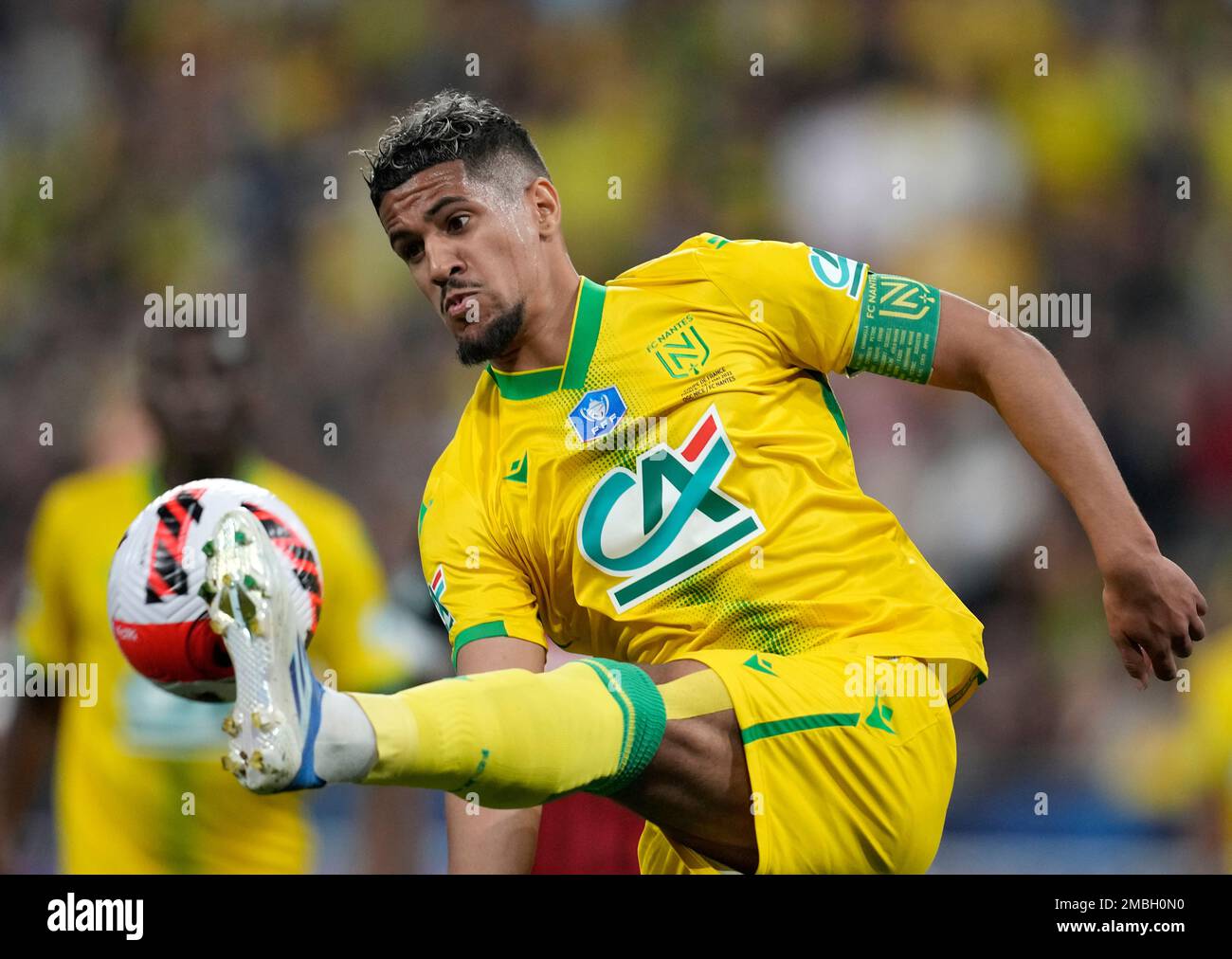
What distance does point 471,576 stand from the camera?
329cm

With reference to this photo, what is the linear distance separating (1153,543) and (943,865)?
274 cm

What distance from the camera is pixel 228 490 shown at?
2.87 meters

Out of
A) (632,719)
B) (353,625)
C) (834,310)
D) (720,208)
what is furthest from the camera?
(720,208)

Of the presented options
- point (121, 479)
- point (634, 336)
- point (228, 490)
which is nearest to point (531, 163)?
point (634, 336)

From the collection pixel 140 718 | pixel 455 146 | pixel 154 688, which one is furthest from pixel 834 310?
pixel 140 718

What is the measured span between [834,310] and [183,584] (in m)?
1.38

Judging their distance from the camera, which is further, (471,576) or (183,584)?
(471,576)

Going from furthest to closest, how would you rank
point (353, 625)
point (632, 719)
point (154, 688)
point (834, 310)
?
point (353, 625), point (154, 688), point (834, 310), point (632, 719)

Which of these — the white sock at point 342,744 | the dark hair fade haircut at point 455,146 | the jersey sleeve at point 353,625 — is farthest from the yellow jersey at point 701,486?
the jersey sleeve at point 353,625

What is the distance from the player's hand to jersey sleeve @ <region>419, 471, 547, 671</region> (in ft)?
3.73

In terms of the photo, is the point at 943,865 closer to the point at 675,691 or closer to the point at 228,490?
the point at 675,691

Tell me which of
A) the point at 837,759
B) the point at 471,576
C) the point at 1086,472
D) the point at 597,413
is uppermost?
the point at 597,413

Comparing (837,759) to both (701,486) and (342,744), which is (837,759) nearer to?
(701,486)

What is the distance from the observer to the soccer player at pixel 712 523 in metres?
2.88
